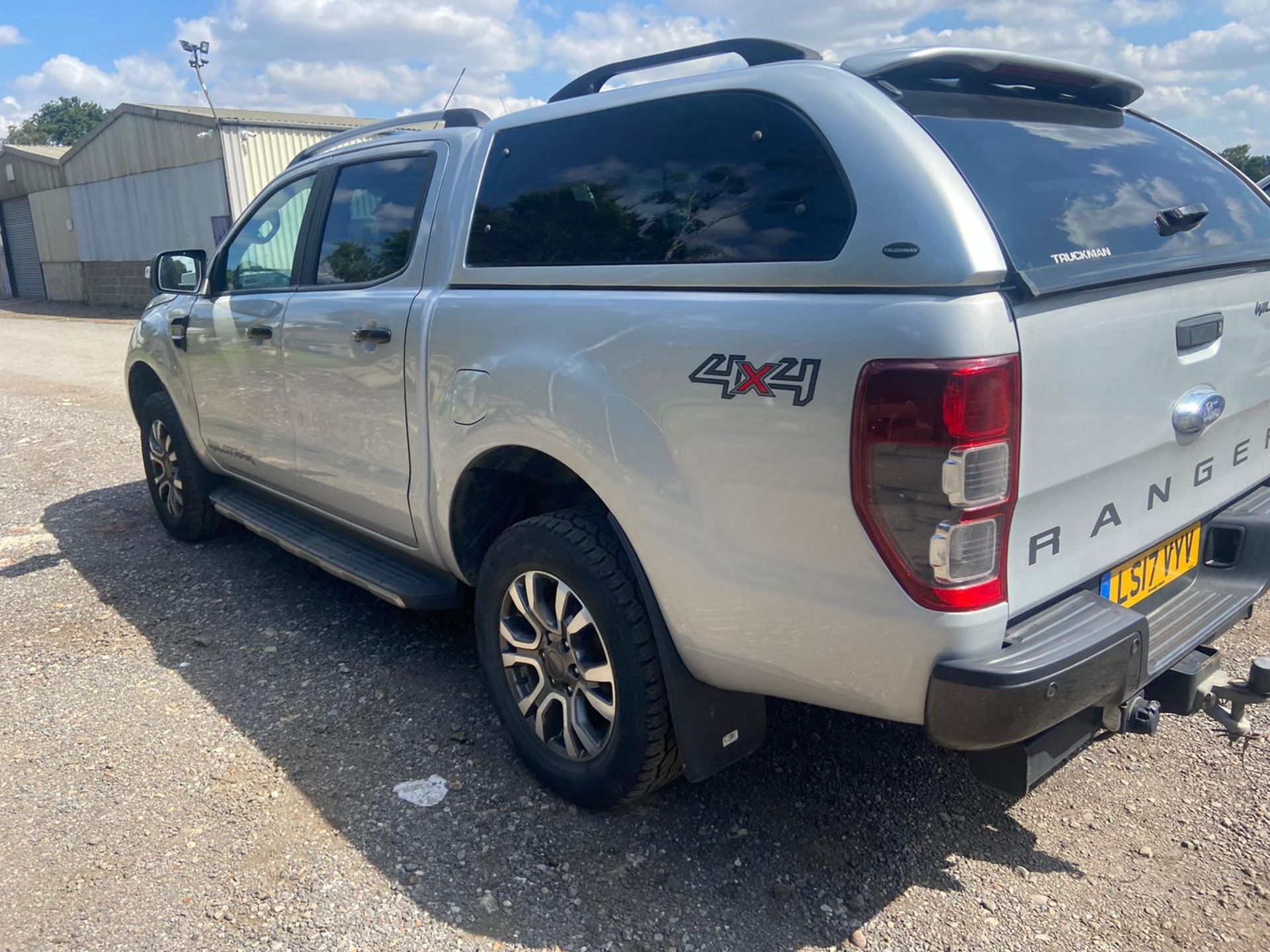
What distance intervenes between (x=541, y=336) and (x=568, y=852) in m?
1.45

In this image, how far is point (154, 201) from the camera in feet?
74.8

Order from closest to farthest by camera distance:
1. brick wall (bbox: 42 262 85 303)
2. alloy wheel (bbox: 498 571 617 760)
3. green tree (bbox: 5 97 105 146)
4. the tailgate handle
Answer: the tailgate handle, alloy wheel (bbox: 498 571 617 760), brick wall (bbox: 42 262 85 303), green tree (bbox: 5 97 105 146)

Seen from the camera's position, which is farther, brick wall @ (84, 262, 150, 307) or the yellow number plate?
brick wall @ (84, 262, 150, 307)

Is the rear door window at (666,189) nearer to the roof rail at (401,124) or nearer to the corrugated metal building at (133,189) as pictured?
the roof rail at (401,124)

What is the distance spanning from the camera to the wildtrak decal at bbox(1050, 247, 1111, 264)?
215 cm

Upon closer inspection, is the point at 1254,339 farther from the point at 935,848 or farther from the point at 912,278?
the point at 935,848

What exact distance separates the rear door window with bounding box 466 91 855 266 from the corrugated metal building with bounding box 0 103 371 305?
14.3 meters

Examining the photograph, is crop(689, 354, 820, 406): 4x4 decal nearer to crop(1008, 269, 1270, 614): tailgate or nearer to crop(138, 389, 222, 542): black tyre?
crop(1008, 269, 1270, 614): tailgate

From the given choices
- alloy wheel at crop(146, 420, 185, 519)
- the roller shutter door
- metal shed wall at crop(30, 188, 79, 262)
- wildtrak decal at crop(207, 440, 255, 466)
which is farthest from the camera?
the roller shutter door

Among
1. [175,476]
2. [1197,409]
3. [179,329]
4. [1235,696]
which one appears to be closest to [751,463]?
[1197,409]

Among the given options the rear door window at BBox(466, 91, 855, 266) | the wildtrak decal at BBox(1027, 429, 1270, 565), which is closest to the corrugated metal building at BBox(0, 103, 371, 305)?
the rear door window at BBox(466, 91, 855, 266)

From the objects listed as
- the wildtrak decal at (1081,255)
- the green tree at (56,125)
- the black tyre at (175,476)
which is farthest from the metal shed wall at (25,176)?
the green tree at (56,125)

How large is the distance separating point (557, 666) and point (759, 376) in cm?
117

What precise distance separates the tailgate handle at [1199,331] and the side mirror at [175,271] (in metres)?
4.28
